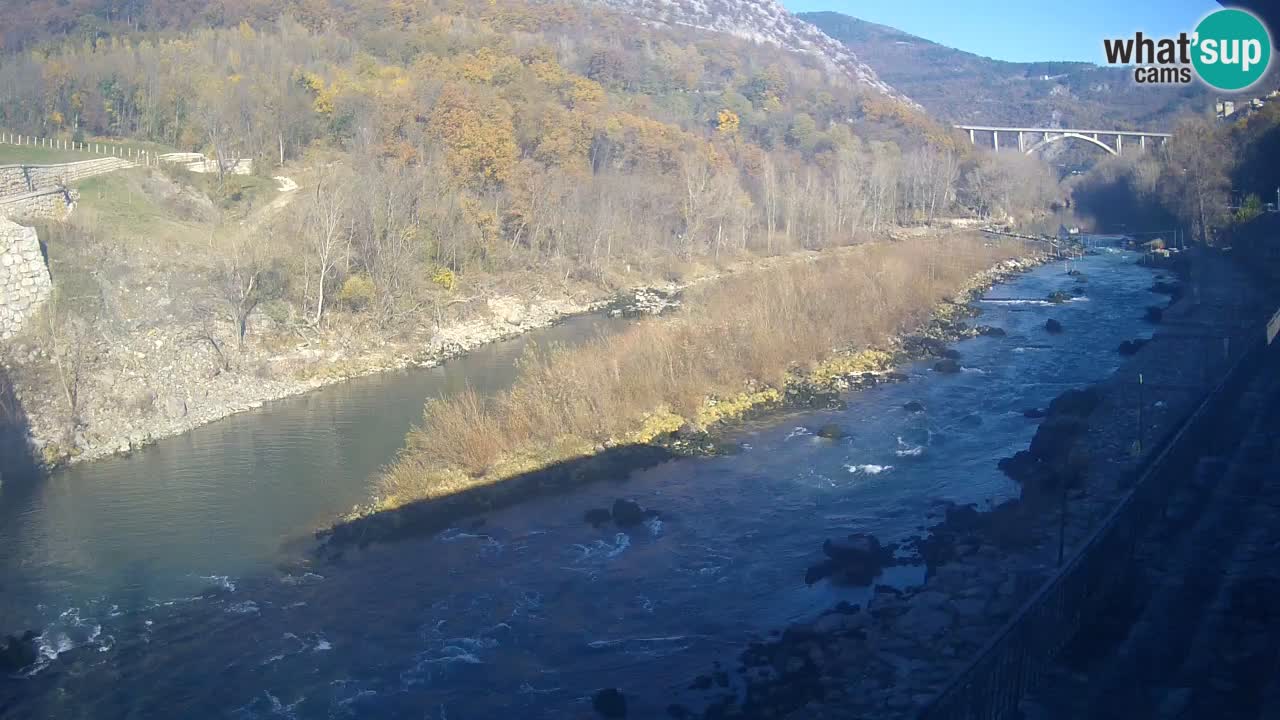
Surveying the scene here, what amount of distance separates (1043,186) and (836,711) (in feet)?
157

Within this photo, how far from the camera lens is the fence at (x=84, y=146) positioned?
993 inches

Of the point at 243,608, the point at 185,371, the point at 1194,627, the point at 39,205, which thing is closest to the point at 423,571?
the point at 243,608

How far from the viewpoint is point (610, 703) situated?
6969mm

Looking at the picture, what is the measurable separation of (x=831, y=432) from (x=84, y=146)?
2394 centimetres

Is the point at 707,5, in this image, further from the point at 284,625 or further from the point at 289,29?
the point at 284,625

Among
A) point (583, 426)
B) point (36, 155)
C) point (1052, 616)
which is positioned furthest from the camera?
point (36, 155)

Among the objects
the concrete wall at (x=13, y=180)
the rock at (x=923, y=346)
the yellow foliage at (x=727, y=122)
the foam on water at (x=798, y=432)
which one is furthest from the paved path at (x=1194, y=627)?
the yellow foliage at (x=727, y=122)

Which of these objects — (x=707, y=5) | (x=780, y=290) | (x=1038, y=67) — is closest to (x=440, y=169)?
(x=780, y=290)

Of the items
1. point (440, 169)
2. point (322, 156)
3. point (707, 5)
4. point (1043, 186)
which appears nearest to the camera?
point (440, 169)

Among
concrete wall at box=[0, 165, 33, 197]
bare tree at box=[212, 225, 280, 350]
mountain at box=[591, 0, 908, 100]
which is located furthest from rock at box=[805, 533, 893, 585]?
mountain at box=[591, 0, 908, 100]

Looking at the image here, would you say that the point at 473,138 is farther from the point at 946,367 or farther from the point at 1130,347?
the point at 1130,347

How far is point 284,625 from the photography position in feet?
28.1

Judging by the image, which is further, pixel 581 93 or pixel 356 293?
pixel 581 93

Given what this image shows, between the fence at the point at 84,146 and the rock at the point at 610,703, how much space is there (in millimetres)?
22945
